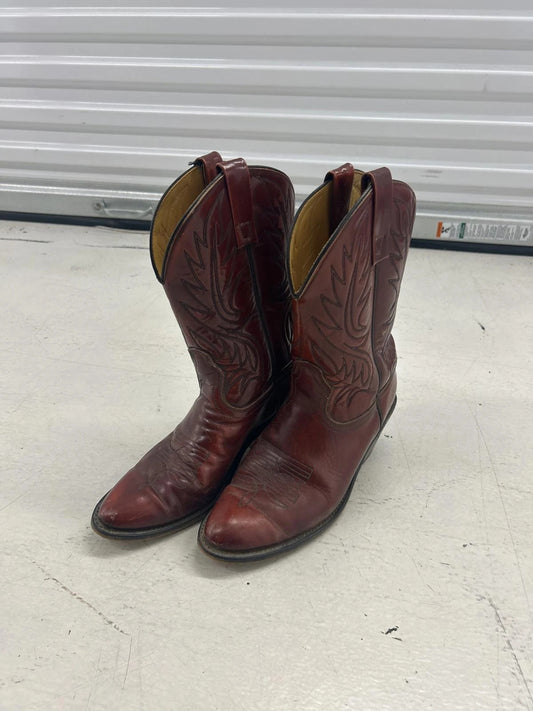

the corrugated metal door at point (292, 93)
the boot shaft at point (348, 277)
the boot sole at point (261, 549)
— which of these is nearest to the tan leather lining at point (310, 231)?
the boot shaft at point (348, 277)

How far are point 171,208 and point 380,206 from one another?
1.12 ft

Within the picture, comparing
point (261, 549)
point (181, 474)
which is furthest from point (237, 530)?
point (181, 474)

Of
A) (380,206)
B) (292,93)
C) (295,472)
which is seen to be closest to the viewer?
(380,206)

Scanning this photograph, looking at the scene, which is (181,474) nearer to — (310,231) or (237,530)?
(237,530)

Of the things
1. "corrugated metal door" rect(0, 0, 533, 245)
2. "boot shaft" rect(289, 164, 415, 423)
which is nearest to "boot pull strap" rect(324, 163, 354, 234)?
"boot shaft" rect(289, 164, 415, 423)

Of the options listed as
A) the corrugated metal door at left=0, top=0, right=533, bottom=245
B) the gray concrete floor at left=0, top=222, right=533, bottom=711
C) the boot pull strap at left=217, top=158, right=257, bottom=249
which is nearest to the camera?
the gray concrete floor at left=0, top=222, right=533, bottom=711

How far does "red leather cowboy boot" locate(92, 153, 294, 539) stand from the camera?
86 cm

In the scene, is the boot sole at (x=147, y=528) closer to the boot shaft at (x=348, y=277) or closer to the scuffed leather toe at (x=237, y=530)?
the scuffed leather toe at (x=237, y=530)

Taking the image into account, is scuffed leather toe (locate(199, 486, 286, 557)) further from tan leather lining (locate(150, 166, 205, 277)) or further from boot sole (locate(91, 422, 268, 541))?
tan leather lining (locate(150, 166, 205, 277))

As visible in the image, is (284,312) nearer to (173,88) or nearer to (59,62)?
(173,88)

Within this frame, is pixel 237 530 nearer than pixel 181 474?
Yes

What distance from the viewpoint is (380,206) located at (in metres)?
0.84

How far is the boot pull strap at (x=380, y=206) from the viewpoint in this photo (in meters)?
0.83

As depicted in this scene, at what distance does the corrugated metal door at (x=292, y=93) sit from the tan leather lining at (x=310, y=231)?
1287mm
